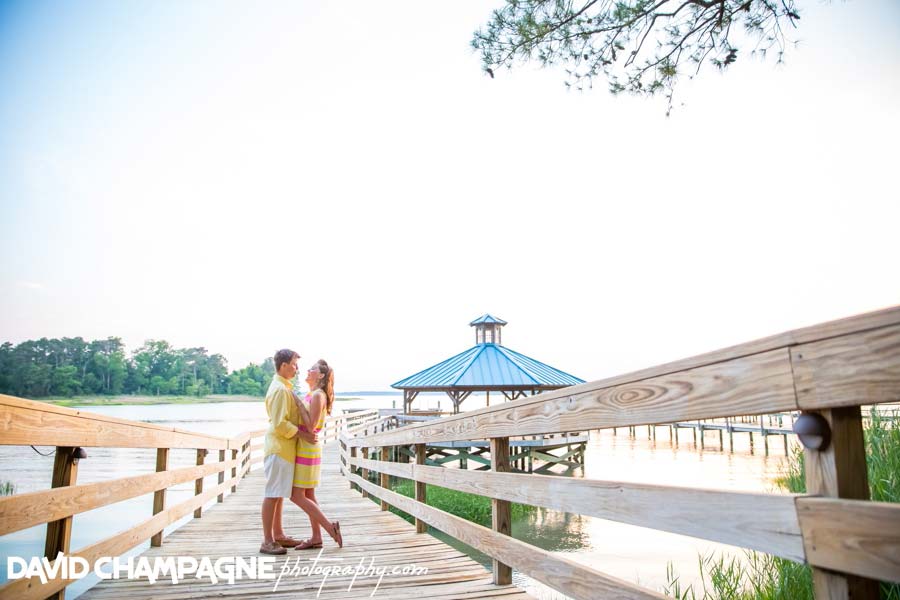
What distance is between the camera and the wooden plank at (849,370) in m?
1.15

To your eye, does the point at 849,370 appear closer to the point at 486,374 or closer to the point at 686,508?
the point at 686,508

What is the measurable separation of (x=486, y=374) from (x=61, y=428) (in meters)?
21.3

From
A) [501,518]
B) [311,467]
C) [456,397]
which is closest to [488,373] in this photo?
[456,397]

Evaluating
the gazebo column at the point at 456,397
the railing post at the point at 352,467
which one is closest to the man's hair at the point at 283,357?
the railing post at the point at 352,467

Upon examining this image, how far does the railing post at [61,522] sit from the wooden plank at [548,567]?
218 centimetres

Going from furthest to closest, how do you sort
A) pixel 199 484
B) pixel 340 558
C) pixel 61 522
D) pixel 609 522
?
1. pixel 609 522
2. pixel 199 484
3. pixel 340 558
4. pixel 61 522

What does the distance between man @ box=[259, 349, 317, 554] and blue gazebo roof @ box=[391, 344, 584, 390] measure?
17.7m

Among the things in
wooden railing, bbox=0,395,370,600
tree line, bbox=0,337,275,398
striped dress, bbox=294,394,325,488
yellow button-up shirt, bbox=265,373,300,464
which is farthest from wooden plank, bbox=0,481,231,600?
tree line, bbox=0,337,275,398

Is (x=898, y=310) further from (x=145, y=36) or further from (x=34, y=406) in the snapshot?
(x=145, y=36)

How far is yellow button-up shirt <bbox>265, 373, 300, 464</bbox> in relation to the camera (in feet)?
16.5

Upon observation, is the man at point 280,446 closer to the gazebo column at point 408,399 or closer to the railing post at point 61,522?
the railing post at point 61,522

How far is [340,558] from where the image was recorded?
4.52 metres

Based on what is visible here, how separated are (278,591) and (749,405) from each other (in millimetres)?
3146

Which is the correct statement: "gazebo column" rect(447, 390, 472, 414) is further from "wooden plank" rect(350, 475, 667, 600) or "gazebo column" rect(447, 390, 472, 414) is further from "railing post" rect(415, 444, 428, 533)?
"wooden plank" rect(350, 475, 667, 600)
